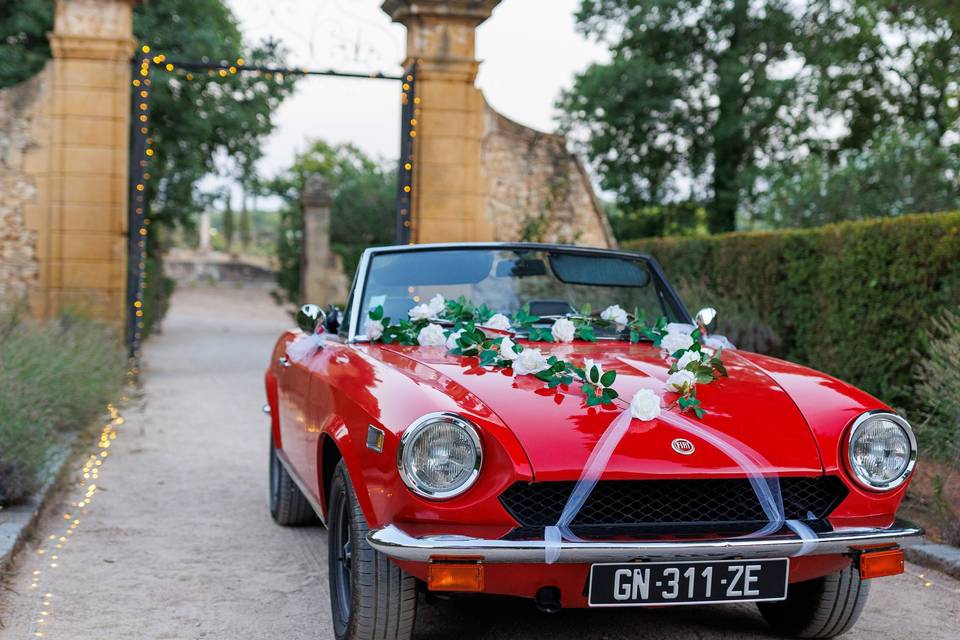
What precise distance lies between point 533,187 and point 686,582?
11.5m

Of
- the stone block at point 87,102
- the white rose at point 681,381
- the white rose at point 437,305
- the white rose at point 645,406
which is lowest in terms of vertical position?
the white rose at point 645,406

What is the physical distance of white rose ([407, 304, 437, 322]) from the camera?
4527 mm

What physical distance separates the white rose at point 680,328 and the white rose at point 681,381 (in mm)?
921

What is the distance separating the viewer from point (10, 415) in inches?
230

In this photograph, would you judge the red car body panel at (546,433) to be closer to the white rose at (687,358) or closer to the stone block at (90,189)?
the white rose at (687,358)

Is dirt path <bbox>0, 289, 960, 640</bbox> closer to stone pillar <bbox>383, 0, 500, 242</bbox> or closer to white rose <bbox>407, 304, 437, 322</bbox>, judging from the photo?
white rose <bbox>407, 304, 437, 322</bbox>

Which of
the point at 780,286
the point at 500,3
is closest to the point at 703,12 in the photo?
the point at 500,3

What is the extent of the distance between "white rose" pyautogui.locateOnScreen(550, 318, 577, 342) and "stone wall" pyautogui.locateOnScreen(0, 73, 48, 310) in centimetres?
1034

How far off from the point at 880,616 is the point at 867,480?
1168 millimetres

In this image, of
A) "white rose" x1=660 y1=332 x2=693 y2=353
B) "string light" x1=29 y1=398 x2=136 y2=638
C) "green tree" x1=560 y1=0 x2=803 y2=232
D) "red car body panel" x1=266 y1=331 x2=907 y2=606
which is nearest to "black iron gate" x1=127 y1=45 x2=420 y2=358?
"string light" x1=29 y1=398 x2=136 y2=638

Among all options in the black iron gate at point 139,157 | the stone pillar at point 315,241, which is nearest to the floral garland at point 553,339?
the black iron gate at point 139,157

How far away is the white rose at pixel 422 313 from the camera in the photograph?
4527 mm

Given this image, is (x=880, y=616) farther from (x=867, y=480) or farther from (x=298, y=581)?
(x=298, y=581)

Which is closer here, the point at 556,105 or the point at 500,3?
the point at 500,3
